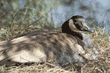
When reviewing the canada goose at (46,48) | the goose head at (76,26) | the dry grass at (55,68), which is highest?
the goose head at (76,26)

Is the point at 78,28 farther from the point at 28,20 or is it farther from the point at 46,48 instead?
the point at 28,20

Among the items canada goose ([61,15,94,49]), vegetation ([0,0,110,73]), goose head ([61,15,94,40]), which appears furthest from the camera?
vegetation ([0,0,110,73])

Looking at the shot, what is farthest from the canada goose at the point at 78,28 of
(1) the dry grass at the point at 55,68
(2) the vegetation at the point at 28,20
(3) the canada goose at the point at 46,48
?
(1) the dry grass at the point at 55,68

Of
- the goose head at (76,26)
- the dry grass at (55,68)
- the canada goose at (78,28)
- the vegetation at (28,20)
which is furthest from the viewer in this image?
the vegetation at (28,20)

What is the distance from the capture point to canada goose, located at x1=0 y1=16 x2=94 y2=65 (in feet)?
6.27

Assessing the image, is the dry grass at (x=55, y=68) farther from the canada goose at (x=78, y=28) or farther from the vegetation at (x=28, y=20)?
the canada goose at (x=78, y=28)

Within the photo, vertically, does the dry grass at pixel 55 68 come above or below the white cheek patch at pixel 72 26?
below

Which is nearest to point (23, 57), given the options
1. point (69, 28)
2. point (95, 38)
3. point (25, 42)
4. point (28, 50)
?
point (28, 50)

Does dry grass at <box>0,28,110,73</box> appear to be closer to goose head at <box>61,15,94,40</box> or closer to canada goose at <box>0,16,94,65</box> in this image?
canada goose at <box>0,16,94,65</box>

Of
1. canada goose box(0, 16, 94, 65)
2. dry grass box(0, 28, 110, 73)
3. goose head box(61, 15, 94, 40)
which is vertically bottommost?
dry grass box(0, 28, 110, 73)

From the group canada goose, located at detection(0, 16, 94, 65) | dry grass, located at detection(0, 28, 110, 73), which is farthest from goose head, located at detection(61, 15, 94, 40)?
dry grass, located at detection(0, 28, 110, 73)

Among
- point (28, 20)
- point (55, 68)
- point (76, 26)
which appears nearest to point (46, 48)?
point (55, 68)

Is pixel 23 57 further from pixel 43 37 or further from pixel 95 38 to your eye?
pixel 95 38

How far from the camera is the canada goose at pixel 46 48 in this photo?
6.27 feet
